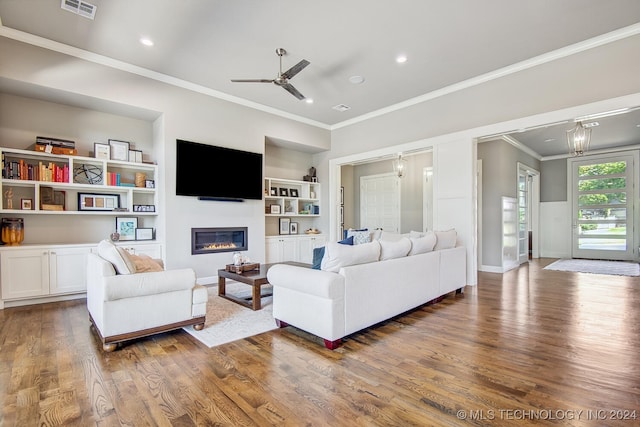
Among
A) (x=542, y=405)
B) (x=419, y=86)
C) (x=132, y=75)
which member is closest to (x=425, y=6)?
(x=419, y=86)

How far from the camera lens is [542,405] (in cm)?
189

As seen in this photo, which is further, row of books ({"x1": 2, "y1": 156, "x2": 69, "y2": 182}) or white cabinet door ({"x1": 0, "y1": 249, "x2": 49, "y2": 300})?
row of books ({"x1": 2, "y1": 156, "x2": 69, "y2": 182})

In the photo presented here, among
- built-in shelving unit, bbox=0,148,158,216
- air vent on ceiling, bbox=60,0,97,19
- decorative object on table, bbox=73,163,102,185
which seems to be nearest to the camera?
air vent on ceiling, bbox=60,0,97,19

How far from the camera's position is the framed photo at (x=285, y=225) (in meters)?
7.20

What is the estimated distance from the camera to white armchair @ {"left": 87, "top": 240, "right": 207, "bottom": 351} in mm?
2674

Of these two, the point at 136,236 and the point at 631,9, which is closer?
the point at 631,9

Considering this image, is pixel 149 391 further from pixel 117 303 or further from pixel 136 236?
pixel 136 236

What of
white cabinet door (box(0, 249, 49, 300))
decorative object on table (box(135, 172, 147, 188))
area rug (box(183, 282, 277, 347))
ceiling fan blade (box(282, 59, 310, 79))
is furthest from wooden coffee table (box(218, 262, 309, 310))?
ceiling fan blade (box(282, 59, 310, 79))

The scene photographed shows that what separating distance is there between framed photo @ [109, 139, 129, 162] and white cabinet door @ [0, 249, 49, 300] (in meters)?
1.65

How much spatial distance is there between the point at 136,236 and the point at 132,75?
2.47 meters

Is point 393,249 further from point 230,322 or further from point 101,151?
point 101,151

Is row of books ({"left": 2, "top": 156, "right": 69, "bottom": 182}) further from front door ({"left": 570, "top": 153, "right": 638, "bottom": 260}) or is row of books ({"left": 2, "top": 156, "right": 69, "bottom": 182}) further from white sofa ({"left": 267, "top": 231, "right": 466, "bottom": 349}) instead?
front door ({"left": 570, "top": 153, "right": 638, "bottom": 260})

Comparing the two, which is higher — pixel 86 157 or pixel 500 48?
pixel 500 48

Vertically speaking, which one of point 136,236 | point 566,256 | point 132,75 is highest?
point 132,75
